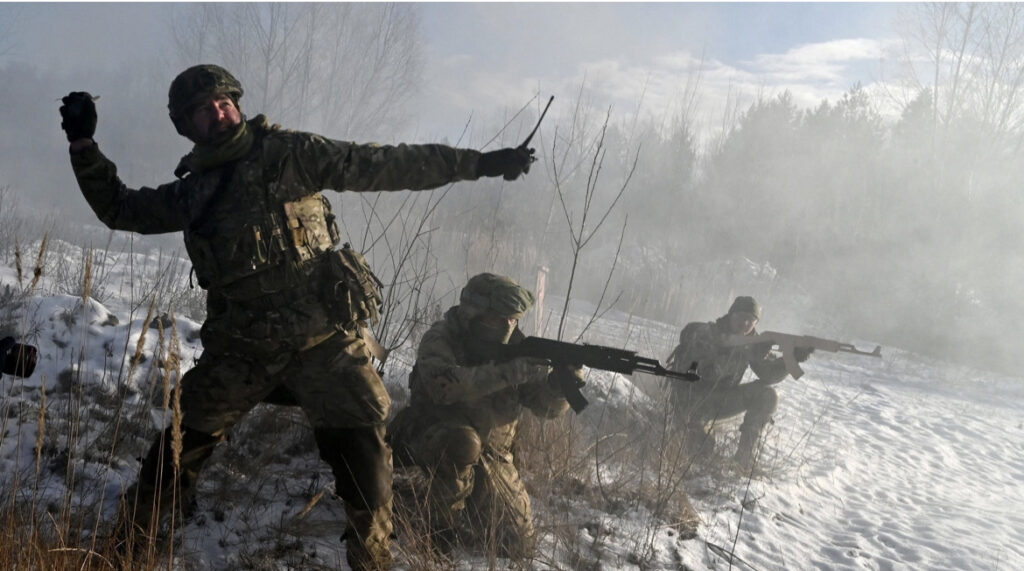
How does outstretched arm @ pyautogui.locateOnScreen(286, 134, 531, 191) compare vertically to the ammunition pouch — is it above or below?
above

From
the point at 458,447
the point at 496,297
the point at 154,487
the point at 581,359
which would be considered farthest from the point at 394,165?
the point at 154,487

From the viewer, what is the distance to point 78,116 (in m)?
1.83

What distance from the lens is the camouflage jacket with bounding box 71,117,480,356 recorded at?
1.91 metres

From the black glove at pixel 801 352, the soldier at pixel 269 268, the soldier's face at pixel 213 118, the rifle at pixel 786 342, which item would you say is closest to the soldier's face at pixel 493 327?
the soldier at pixel 269 268

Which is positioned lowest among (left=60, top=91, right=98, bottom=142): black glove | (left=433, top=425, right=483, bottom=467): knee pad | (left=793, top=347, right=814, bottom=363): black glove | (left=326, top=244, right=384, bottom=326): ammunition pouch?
(left=433, top=425, right=483, bottom=467): knee pad

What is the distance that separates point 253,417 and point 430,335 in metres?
1.23

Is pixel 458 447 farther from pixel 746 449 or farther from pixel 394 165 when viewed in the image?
pixel 746 449

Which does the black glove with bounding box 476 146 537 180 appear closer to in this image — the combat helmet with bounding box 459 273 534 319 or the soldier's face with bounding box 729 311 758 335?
the combat helmet with bounding box 459 273 534 319

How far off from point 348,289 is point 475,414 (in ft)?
3.39

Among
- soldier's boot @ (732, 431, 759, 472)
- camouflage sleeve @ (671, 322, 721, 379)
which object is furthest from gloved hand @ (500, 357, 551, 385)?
camouflage sleeve @ (671, 322, 721, 379)

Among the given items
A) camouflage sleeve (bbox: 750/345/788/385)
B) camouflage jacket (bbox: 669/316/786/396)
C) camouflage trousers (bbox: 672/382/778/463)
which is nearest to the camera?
camouflage trousers (bbox: 672/382/778/463)

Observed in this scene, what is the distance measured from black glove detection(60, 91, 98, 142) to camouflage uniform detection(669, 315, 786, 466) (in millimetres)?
3975

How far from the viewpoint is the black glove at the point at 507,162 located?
1966 millimetres

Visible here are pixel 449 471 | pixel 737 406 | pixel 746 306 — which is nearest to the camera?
pixel 449 471
